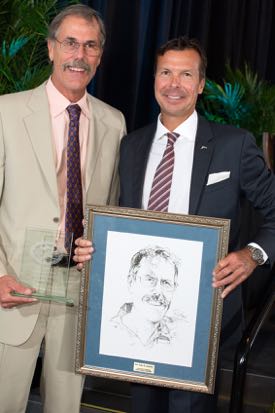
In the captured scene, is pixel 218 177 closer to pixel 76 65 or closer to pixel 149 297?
pixel 149 297

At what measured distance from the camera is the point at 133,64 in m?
5.72

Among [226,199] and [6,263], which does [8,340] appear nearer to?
[6,263]

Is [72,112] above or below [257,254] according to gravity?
above

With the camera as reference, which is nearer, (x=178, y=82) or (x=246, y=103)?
(x=178, y=82)

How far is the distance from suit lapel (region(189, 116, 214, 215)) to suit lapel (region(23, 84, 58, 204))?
576 millimetres

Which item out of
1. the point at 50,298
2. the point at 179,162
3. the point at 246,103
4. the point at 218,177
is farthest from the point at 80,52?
the point at 246,103

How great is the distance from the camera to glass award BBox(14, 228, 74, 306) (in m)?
2.91

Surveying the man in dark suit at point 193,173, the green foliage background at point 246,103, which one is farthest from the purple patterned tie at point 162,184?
the green foliage background at point 246,103

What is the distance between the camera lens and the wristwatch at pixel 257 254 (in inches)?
115

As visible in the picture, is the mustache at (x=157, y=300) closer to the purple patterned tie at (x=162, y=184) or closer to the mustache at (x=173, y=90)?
the purple patterned tie at (x=162, y=184)

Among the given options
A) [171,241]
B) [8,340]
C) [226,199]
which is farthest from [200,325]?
[8,340]

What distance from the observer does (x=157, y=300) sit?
2836 millimetres

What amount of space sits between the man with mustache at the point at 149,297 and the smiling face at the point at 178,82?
0.64 m

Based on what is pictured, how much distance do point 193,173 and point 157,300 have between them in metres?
0.55
